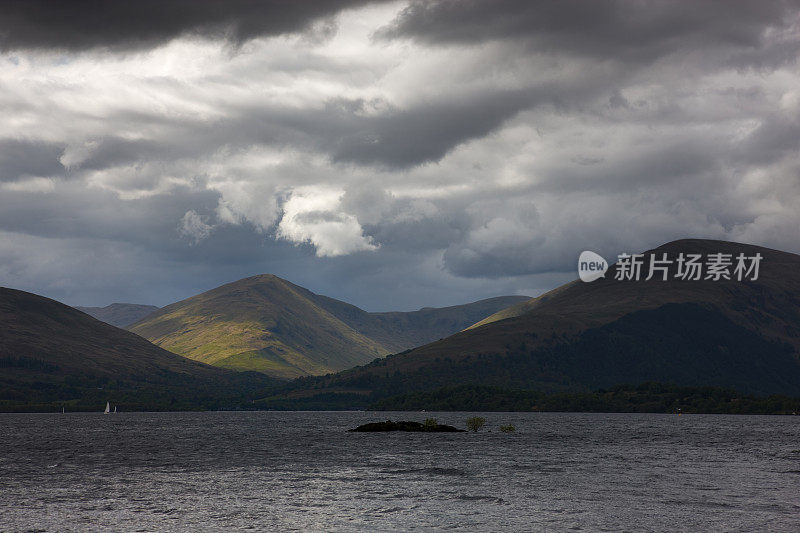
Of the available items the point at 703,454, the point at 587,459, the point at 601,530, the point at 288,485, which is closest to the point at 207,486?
the point at 288,485

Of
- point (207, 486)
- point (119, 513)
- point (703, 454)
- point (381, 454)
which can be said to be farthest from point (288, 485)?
point (703, 454)

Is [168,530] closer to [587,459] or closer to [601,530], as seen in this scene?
[601,530]

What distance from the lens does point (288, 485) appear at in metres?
109

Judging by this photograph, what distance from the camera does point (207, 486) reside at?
107562 millimetres

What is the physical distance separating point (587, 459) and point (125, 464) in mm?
94088

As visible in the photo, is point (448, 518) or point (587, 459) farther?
point (587, 459)

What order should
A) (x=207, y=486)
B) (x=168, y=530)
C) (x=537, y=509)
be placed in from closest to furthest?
(x=168, y=530)
(x=537, y=509)
(x=207, y=486)

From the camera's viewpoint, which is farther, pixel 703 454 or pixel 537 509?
pixel 703 454

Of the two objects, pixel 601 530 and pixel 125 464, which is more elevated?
pixel 601 530

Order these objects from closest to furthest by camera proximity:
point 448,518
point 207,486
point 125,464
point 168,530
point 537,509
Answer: point 168,530
point 448,518
point 537,509
point 207,486
point 125,464

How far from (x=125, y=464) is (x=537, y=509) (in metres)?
91.3

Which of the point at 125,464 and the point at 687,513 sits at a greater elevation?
the point at 687,513

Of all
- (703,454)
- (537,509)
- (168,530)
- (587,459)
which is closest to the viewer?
(168,530)

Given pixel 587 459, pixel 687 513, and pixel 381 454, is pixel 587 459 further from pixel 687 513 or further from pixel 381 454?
pixel 687 513
